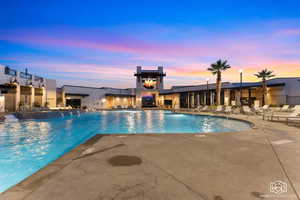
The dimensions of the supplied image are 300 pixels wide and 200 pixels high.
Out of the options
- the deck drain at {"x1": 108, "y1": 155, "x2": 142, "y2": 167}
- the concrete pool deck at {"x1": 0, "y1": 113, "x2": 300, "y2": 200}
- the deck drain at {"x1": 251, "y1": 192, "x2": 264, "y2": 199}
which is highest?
the deck drain at {"x1": 251, "y1": 192, "x2": 264, "y2": 199}

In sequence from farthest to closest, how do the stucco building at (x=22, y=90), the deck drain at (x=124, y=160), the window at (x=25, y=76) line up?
the window at (x=25, y=76) < the stucco building at (x=22, y=90) < the deck drain at (x=124, y=160)

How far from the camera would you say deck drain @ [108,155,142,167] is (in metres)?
2.75

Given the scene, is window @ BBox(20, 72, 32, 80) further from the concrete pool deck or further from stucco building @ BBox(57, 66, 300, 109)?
the concrete pool deck

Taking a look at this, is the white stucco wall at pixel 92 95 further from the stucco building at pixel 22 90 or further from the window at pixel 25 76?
the window at pixel 25 76

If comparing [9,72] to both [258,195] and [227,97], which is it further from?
[227,97]

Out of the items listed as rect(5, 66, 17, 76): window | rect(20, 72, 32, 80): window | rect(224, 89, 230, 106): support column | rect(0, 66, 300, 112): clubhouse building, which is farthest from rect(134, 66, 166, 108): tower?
rect(5, 66, 17, 76): window

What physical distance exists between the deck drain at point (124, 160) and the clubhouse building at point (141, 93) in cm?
1581

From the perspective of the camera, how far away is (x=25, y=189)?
1903 millimetres

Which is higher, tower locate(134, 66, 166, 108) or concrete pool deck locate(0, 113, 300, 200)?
tower locate(134, 66, 166, 108)

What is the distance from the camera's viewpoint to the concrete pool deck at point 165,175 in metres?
1.80

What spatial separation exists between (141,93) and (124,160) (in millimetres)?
30660

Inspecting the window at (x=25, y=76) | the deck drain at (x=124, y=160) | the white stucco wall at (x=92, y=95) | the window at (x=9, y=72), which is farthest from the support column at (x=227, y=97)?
the window at (x=9, y=72)

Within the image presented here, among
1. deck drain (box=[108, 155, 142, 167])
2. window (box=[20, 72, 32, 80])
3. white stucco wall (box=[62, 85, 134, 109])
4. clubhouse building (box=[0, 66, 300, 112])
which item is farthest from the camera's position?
white stucco wall (box=[62, 85, 134, 109])

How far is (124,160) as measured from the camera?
2.93 metres
